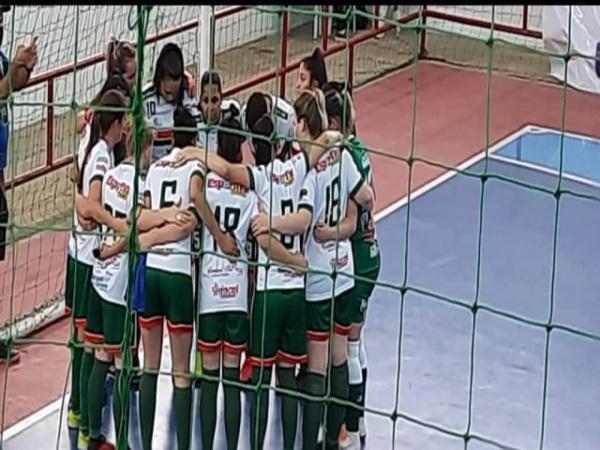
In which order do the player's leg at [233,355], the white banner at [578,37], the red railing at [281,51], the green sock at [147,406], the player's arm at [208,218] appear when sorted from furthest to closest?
the white banner at [578,37] < the red railing at [281,51] < the green sock at [147,406] < the player's leg at [233,355] < the player's arm at [208,218]

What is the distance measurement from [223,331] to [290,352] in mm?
199

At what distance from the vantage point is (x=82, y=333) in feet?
14.5

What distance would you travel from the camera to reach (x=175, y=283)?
409 centimetres

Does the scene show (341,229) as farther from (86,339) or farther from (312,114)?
(86,339)

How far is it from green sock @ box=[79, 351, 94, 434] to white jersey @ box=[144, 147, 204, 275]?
49cm

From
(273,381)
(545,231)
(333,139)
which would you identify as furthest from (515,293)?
(333,139)

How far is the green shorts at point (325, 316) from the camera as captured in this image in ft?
13.6

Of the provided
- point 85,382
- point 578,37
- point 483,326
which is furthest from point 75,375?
point 578,37

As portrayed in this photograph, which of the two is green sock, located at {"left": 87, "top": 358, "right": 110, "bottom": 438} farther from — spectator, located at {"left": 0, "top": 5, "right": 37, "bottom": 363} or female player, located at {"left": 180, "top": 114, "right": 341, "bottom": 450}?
female player, located at {"left": 180, "top": 114, "right": 341, "bottom": 450}

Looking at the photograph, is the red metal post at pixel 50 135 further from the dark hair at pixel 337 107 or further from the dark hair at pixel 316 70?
the dark hair at pixel 337 107

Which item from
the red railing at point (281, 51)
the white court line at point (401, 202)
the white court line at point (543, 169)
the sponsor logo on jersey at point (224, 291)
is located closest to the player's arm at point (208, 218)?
the sponsor logo on jersey at point (224, 291)

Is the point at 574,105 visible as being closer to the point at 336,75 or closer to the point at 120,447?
the point at 336,75

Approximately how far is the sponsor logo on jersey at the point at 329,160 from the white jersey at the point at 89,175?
1.95ft

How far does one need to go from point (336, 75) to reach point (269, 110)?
13.3ft
